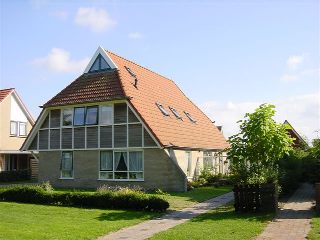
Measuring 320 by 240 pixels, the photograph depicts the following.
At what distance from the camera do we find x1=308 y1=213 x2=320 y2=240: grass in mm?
11212

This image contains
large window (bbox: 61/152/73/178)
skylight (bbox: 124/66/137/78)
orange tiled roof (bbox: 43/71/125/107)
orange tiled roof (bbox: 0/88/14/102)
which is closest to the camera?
orange tiled roof (bbox: 43/71/125/107)

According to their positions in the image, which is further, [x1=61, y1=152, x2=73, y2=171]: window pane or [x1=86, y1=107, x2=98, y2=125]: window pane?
[x1=61, y1=152, x2=73, y2=171]: window pane

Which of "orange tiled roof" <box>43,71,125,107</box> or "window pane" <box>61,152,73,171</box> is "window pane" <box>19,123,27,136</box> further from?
"window pane" <box>61,152,73,171</box>

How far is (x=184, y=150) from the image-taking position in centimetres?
2761

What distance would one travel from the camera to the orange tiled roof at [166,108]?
26.0m

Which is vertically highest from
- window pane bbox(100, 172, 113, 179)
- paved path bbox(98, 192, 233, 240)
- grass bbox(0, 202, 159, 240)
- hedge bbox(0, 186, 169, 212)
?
window pane bbox(100, 172, 113, 179)

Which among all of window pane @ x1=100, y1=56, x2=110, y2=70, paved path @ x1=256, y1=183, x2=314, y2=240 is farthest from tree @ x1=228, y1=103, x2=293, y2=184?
window pane @ x1=100, y1=56, x2=110, y2=70

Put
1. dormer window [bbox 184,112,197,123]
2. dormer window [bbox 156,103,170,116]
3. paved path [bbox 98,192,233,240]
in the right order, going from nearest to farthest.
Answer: paved path [bbox 98,192,233,240] < dormer window [bbox 156,103,170,116] < dormer window [bbox 184,112,197,123]

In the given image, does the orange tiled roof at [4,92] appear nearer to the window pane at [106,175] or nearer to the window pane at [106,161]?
the window pane at [106,161]

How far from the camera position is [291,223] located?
13766 millimetres

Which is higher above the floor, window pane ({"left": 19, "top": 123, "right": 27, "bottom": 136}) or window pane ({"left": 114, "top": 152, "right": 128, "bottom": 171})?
window pane ({"left": 19, "top": 123, "right": 27, "bottom": 136})

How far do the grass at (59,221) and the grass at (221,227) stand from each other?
204 centimetres

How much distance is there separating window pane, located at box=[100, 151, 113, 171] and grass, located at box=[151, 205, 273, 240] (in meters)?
11.6

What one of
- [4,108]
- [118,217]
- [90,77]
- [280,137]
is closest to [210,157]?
[90,77]
